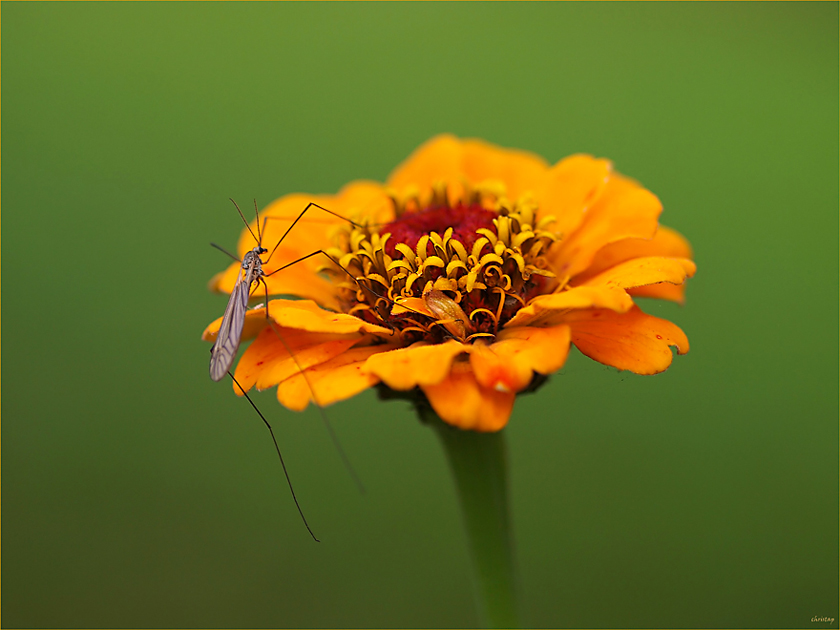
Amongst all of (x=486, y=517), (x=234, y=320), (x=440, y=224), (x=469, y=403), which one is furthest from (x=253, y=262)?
(x=486, y=517)

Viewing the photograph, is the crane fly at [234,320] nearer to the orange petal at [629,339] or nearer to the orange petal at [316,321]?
the orange petal at [316,321]

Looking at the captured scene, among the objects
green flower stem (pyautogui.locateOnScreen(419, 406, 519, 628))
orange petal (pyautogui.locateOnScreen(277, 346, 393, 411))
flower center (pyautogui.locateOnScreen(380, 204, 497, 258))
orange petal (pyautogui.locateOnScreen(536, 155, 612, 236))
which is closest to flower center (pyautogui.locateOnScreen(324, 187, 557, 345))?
flower center (pyautogui.locateOnScreen(380, 204, 497, 258))

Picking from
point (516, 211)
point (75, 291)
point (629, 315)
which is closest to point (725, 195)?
point (516, 211)

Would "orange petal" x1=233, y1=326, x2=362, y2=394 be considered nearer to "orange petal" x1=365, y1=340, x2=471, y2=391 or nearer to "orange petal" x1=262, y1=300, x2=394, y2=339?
"orange petal" x1=262, y1=300, x2=394, y2=339

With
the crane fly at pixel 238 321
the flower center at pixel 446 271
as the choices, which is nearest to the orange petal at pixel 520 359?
the flower center at pixel 446 271

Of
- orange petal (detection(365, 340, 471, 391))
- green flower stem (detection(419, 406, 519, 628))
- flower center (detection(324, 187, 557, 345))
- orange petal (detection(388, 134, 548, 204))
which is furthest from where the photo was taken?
orange petal (detection(388, 134, 548, 204))

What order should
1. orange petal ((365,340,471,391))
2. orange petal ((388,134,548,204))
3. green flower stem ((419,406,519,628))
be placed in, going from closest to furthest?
orange petal ((365,340,471,391)) → green flower stem ((419,406,519,628)) → orange petal ((388,134,548,204))

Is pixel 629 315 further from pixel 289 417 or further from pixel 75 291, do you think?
pixel 75 291
